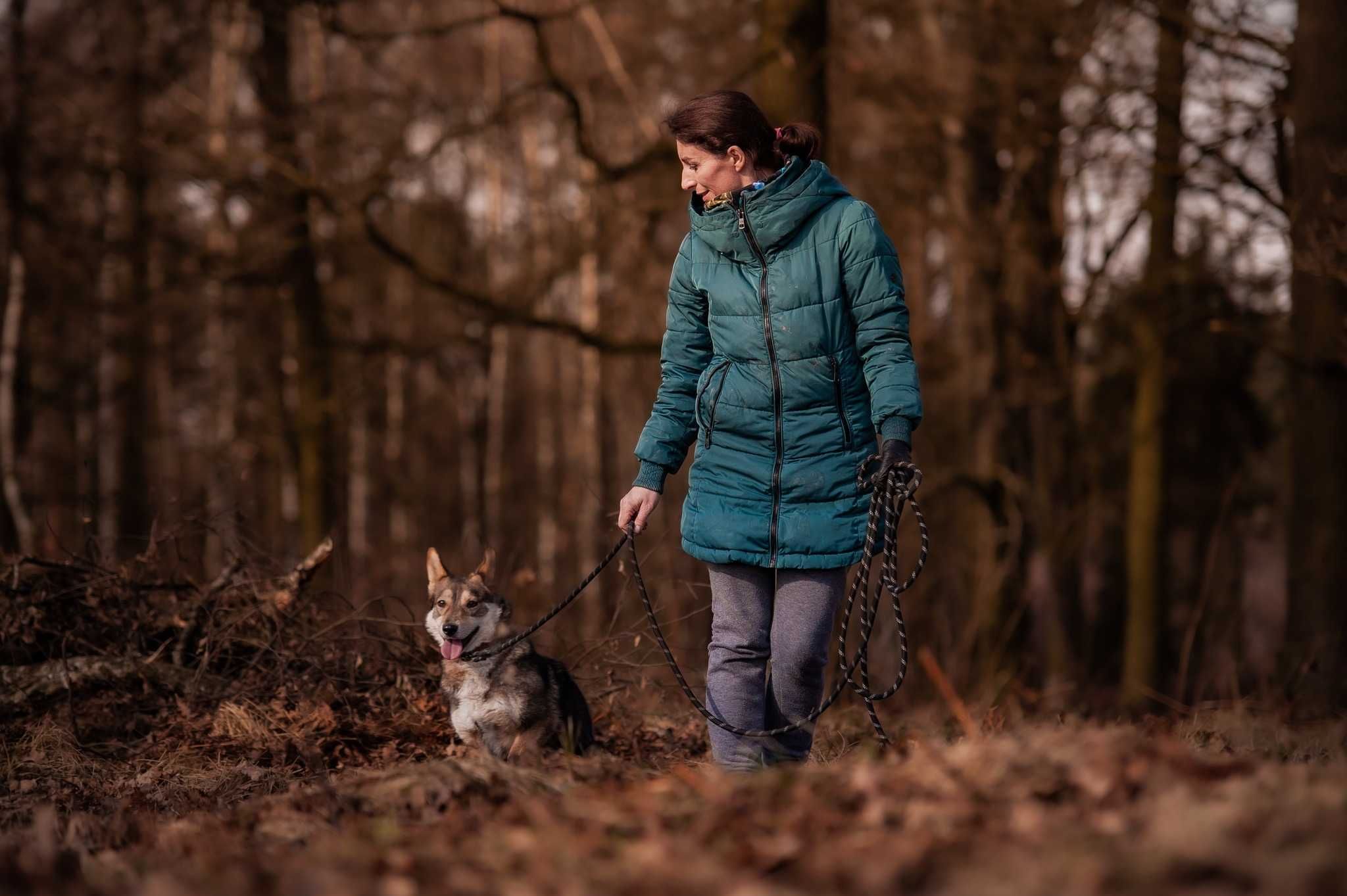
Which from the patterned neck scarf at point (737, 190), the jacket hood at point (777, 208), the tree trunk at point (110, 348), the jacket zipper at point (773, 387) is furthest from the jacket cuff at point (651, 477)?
the tree trunk at point (110, 348)

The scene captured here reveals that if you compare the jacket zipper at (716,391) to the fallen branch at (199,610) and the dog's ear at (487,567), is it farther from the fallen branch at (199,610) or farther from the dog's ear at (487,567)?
the fallen branch at (199,610)

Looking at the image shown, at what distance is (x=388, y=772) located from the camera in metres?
4.25

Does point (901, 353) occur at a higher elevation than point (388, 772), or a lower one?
higher

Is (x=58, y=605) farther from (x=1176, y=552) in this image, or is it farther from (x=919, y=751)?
(x=1176, y=552)

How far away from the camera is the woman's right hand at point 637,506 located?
4.70 metres

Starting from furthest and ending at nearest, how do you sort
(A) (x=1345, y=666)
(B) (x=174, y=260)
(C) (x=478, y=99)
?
1. (C) (x=478, y=99)
2. (B) (x=174, y=260)
3. (A) (x=1345, y=666)

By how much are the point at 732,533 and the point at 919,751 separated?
43.9 inches

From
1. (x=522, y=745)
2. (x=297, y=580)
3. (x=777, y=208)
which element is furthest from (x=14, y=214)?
(x=777, y=208)

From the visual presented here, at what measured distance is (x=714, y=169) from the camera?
14.7ft

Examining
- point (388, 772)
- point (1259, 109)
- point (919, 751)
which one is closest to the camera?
point (919, 751)

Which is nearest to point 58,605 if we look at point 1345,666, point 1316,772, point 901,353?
point 901,353

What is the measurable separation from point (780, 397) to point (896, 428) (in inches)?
16.5

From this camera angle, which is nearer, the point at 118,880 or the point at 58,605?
the point at 118,880

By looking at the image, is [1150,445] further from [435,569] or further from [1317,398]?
[435,569]
